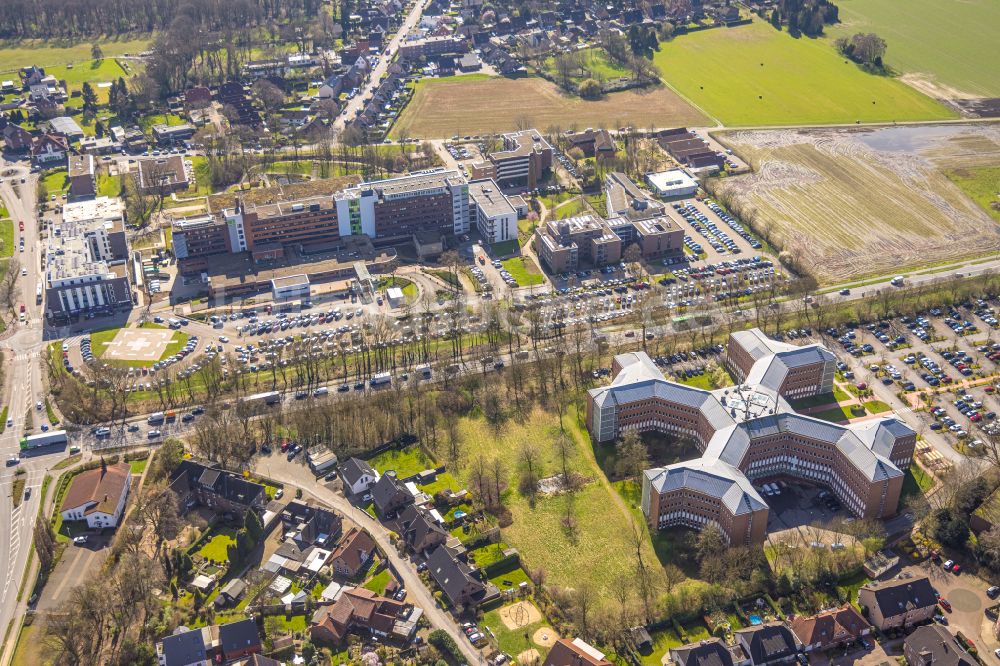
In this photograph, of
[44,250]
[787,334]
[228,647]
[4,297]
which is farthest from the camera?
[44,250]

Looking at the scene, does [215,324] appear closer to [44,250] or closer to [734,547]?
[44,250]

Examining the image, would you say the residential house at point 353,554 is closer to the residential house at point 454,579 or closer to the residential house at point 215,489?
the residential house at point 454,579

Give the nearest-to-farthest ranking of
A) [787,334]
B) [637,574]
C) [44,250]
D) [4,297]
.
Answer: [637,574] → [787,334] → [4,297] → [44,250]

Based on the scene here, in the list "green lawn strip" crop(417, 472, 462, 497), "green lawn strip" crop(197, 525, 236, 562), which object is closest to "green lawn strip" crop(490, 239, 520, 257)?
"green lawn strip" crop(417, 472, 462, 497)

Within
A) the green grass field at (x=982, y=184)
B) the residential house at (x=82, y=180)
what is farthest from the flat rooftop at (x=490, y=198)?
the green grass field at (x=982, y=184)

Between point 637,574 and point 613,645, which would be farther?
point 637,574

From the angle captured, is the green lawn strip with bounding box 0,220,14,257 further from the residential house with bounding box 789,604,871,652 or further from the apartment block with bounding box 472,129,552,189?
the residential house with bounding box 789,604,871,652

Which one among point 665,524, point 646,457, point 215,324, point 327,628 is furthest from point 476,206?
point 327,628
